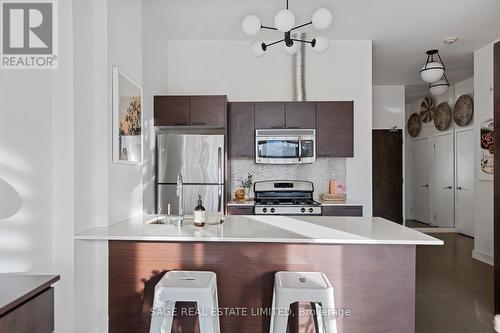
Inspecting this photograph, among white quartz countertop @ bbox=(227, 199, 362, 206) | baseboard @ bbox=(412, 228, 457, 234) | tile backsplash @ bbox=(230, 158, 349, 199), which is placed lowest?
baseboard @ bbox=(412, 228, 457, 234)

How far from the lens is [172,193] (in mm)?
3934

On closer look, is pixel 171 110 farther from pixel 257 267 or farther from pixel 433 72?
pixel 433 72

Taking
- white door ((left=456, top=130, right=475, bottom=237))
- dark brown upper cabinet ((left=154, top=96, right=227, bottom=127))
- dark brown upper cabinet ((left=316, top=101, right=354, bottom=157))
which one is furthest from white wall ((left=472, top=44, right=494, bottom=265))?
dark brown upper cabinet ((left=154, top=96, right=227, bottom=127))

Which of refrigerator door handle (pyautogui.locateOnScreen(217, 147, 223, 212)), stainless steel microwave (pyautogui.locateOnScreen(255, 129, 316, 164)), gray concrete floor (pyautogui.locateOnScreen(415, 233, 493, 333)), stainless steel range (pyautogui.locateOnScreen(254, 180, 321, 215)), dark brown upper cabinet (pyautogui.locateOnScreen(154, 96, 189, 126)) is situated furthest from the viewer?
stainless steel range (pyautogui.locateOnScreen(254, 180, 321, 215))

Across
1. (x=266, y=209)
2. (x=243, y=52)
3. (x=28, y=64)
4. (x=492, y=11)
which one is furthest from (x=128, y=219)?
(x=492, y=11)

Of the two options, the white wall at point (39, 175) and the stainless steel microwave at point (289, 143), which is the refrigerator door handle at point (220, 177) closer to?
the stainless steel microwave at point (289, 143)

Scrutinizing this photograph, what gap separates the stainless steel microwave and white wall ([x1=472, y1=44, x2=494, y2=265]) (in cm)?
259

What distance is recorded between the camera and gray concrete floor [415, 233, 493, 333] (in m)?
2.81

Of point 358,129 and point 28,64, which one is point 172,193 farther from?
point 358,129

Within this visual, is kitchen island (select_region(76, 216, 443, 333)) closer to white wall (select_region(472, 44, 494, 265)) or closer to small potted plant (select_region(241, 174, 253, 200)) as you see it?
small potted plant (select_region(241, 174, 253, 200))

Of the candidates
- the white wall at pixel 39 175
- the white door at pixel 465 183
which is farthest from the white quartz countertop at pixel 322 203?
the white door at pixel 465 183

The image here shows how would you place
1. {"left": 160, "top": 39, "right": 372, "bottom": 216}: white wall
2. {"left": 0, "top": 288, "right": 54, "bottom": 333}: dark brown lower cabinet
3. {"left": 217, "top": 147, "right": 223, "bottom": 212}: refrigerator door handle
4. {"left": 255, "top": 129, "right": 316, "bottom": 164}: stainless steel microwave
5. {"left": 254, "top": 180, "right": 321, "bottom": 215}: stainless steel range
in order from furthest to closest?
{"left": 160, "top": 39, "right": 372, "bottom": 216}: white wall → {"left": 254, "top": 180, "right": 321, "bottom": 215}: stainless steel range → {"left": 255, "top": 129, "right": 316, "bottom": 164}: stainless steel microwave → {"left": 217, "top": 147, "right": 223, "bottom": 212}: refrigerator door handle → {"left": 0, "top": 288, "right": 54, "bottom": 333}: dark brown lower cabinet

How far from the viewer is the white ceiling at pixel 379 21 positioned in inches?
139

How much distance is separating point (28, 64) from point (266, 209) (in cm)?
268
